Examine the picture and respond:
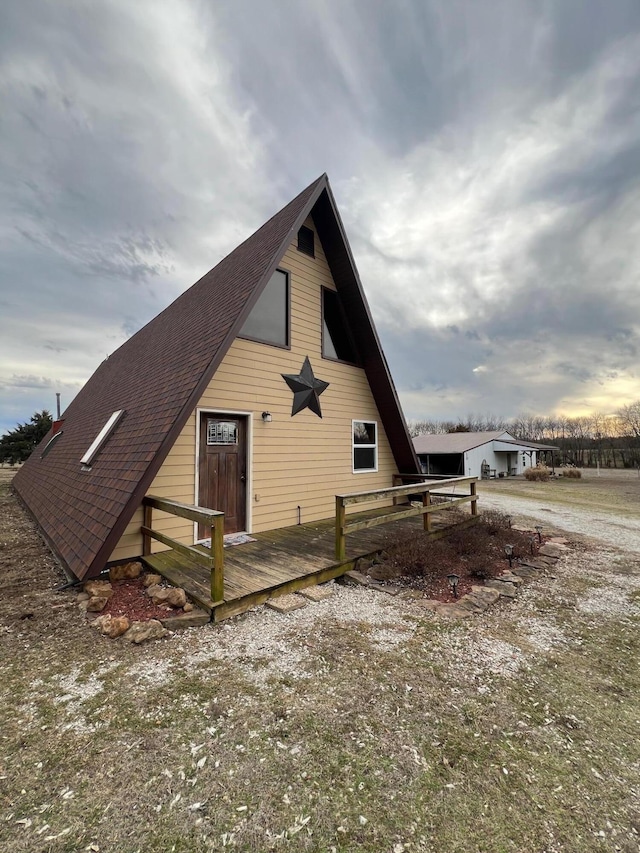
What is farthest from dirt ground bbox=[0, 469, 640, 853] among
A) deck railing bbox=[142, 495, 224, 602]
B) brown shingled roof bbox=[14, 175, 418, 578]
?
brown shingled roof bbox=[14, 175, 418, 578]

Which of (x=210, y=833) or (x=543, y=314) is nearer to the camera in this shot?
(x=210, y=833)

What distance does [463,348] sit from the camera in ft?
65.0

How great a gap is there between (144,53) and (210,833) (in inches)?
433

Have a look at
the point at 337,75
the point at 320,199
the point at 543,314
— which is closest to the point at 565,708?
the point at 320,199

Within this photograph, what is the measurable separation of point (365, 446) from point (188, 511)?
537 cm

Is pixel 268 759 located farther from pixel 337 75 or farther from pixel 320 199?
pixel 337 75

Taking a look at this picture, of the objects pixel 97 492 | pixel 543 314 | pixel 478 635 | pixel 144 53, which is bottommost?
pixel 478 635

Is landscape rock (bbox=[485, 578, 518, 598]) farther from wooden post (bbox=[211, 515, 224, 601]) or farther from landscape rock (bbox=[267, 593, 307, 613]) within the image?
wooden post (bbox=[211, 515, 224, 601])

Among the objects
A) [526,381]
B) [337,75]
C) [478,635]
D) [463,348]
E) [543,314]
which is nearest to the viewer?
[478,635]

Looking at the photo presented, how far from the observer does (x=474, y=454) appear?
2728cm

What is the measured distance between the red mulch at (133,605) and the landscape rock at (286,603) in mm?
977

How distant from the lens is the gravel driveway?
7.86 meters

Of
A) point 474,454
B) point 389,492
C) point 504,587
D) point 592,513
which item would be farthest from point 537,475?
point 389,492

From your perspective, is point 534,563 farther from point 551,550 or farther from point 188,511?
point 188,511
